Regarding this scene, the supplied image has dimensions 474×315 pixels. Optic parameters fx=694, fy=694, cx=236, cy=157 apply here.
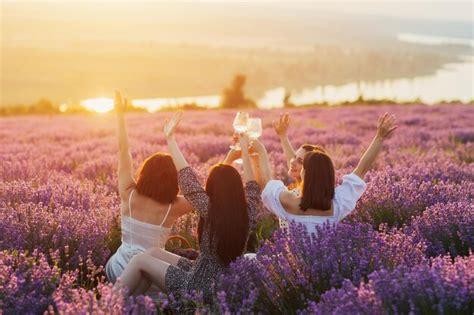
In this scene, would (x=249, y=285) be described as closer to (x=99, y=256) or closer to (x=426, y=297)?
(x=426, y=297)

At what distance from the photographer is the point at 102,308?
9.77 feet

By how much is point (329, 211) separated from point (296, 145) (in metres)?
6.09

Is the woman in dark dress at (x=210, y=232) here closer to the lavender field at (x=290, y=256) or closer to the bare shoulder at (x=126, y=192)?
the lavender field at (x=290, y=256)

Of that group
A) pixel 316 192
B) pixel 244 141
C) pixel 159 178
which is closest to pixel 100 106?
pixel 159 178

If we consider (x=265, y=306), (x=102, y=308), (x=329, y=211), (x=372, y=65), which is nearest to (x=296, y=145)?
(x=329, y=211)

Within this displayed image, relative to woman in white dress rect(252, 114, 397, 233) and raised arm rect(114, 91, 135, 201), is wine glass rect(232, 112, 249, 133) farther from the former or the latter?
raised arm rect(114, 91, 135, 201)

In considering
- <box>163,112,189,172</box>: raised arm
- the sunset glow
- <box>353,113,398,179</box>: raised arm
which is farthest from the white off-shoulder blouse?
the sunset glow

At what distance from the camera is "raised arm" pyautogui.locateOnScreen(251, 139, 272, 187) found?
4.59m

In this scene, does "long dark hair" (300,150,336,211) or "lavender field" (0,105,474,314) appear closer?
"lavender field" (0,105,474,314)

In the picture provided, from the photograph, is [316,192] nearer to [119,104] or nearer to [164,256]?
[164,256]

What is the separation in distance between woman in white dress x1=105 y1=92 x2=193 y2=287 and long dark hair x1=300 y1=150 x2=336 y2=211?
0.83 m

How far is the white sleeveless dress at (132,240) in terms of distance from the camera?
4633 millimetres

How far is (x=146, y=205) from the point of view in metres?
4.67

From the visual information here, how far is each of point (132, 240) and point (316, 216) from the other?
1261 millimetres
